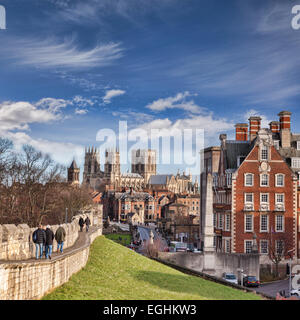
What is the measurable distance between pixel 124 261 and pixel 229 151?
27968 mm

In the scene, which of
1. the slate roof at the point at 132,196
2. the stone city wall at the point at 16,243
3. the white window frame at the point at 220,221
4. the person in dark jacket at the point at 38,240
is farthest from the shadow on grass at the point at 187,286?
the slate roof at the point at 132,196

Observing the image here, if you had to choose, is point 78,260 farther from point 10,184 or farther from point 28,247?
point 10,184

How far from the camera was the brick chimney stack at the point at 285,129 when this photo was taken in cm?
5556

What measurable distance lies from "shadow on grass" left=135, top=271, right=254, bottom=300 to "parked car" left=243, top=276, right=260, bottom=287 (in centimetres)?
1222

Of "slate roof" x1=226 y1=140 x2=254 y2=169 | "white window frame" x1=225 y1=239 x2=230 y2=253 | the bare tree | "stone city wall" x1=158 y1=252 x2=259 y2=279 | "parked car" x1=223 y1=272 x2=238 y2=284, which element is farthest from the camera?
"slate roof" x1=226 y1=140 x2=254 y2=169

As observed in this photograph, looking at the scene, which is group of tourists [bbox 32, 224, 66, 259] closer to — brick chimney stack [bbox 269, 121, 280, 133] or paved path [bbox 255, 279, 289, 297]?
paved path [bbox 255, 279, 289, 297]

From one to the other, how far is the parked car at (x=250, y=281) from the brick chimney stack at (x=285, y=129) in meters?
20.1

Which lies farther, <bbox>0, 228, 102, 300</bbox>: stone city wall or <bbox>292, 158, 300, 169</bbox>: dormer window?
<bbox>292, 158, 300, 169</bbox>: dormer window

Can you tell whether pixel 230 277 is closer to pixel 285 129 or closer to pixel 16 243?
pixel 285 129

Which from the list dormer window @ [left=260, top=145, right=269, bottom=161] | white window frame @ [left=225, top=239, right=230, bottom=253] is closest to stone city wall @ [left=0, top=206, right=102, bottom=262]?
white window frame @ [left=225, top=239, right=230, bottom=253]

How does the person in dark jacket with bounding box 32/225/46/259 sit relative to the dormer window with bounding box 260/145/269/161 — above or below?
Answer: below

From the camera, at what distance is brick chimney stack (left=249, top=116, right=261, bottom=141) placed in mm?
56406
